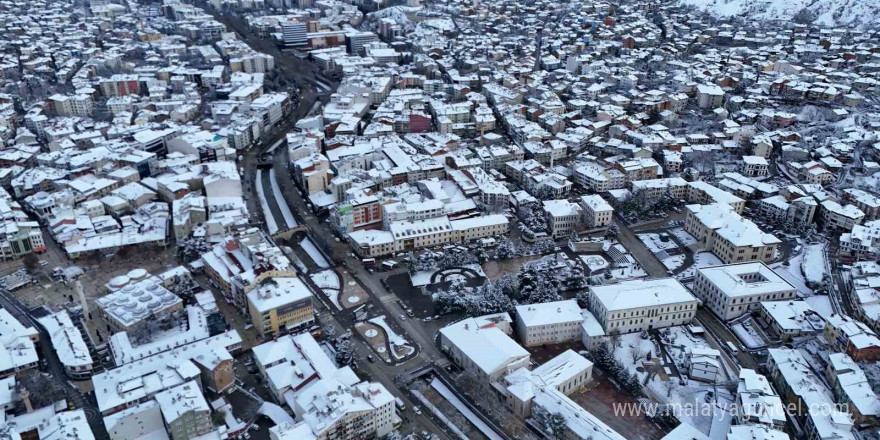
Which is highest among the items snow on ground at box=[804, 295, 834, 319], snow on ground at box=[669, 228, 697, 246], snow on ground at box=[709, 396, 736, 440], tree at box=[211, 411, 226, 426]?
snow on ground at box=[804, 295, 834, 319]

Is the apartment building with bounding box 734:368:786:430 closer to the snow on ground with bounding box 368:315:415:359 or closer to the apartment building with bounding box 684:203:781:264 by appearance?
the apartment building with bounding box 684:203:781:264

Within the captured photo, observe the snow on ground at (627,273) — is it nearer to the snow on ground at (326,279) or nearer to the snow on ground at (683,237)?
the snow on ground at (683,237)

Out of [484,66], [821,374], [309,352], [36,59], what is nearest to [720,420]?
[821,374]

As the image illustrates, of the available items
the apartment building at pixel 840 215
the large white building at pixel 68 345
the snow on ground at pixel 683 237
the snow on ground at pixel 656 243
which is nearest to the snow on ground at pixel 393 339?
the large white building at pixel 68 345

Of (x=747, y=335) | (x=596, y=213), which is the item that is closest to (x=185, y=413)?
(x=747, y=335)

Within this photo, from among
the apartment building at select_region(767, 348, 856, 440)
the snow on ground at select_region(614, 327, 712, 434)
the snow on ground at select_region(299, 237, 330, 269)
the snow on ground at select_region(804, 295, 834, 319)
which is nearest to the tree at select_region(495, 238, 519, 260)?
the snow on ground at select_region(614, 327, 712, 434)

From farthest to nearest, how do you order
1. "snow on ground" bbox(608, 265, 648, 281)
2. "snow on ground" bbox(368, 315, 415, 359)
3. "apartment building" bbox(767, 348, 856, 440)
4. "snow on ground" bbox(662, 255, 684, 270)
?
"snow on ground" bbox(662, 255, 684, 270) → "snow on ground" bbox(608, 265, 648, 281) → "snow on ground" bbox(368, 315, 415, 359) → "apartment building" bbox(767, 348, 856, 440)

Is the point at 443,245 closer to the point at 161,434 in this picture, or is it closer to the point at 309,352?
the point at 309,352

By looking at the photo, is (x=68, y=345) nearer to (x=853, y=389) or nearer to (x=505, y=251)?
(x=505, y=251)
